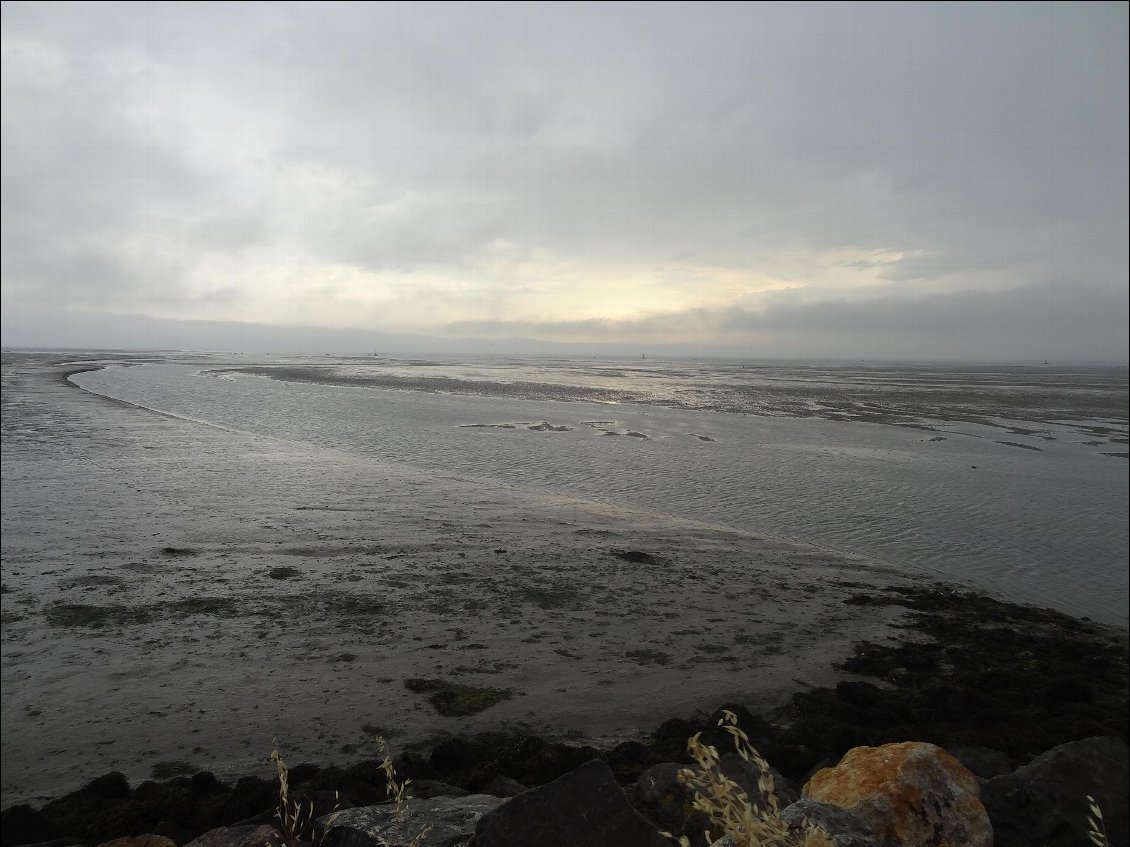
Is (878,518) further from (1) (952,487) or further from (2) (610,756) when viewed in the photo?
(2) (610,756)

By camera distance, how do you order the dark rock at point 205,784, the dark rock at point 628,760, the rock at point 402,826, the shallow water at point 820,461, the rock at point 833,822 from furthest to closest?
the shallow water at point 820,461 → the dark rock at point 628,760 → the dark rock at point 205,784 → the rock at point 402,826 → the rock at point 833,822

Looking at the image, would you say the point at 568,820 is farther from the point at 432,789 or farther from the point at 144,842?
the point at 144,842

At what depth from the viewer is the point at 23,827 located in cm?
443

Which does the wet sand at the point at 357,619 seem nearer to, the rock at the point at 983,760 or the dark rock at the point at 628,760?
the dark rock at the point at 628,760

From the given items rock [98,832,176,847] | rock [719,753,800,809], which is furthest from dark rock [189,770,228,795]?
rock [719,753,800,809]

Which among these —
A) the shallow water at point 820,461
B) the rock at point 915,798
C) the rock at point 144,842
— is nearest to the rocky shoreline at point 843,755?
the rock at point 915,798

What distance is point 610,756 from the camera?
6070 mm

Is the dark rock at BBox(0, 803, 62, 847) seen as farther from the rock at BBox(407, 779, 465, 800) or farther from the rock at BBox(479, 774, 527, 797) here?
the rock at BBox(479, 774, 527, 797)

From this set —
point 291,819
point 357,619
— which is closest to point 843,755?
point 291,819

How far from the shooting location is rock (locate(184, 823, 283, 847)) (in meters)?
3.85

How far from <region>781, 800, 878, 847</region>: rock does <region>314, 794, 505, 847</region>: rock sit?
1758 mm

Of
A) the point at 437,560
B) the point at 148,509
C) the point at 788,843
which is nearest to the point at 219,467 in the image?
the point at 148,509

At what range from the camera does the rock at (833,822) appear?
10.2 ft

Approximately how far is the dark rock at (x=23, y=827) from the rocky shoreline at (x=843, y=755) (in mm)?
10
